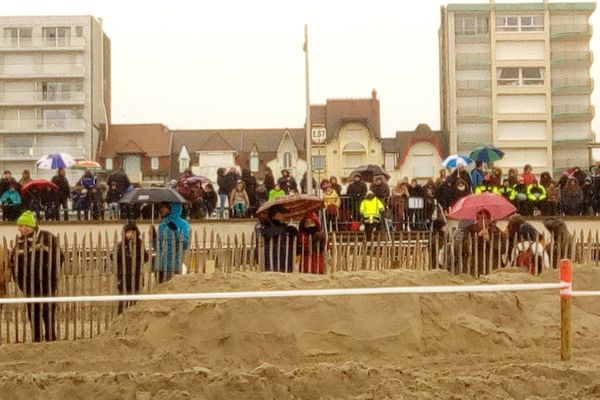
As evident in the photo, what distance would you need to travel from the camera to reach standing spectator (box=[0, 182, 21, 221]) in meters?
23.3

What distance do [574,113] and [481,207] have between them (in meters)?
55.8

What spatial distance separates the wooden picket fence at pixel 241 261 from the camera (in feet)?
47.3

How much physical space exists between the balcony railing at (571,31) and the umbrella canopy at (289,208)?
5785 cm

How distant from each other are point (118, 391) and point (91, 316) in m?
5.32

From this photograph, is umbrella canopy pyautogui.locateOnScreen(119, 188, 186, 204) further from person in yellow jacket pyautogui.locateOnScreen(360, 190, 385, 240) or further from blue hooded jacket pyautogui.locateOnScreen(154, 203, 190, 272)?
person in yellow jacket pyautogui.locateOnScreen(360, 190, 385, 240)

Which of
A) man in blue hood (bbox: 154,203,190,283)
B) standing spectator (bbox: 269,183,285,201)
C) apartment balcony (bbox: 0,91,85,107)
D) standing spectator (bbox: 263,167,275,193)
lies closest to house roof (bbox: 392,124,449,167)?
apartment balcony (bbox: 0,91,85,107)

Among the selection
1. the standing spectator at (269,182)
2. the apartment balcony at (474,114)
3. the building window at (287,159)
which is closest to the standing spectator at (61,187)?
the standing spectator at (269,182)

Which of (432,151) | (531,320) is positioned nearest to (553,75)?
(432,151)

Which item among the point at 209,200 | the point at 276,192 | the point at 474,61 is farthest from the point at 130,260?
the point at 474,61

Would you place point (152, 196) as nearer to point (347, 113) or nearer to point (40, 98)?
point (40, 98)

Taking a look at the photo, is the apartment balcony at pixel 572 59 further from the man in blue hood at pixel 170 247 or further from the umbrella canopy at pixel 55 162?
the man in blue hood at pixel 170 247

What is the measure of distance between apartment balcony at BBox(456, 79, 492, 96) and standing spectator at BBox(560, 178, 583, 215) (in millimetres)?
46806

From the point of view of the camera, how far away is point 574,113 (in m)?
69.9

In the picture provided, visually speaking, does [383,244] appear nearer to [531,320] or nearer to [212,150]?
[531,320]
